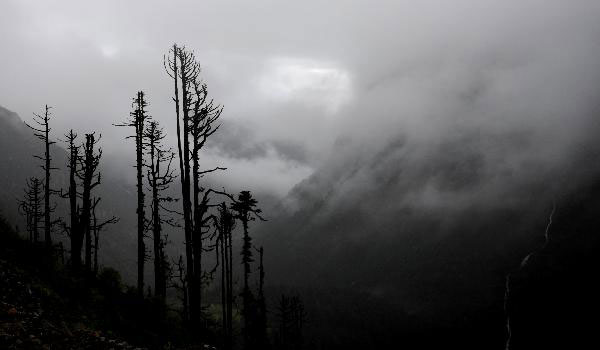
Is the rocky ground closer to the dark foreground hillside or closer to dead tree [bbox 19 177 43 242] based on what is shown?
the dark foreground hillside

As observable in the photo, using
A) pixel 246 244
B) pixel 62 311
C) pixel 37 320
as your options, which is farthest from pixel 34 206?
pixel 37 320

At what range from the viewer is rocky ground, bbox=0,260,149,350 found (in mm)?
8359

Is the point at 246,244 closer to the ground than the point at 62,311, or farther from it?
farther from it

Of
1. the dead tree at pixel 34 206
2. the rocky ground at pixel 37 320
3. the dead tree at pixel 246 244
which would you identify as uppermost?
the dead tree at pixel 34 206

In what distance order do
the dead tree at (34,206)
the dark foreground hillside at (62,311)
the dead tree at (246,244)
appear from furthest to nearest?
the dead tree at (34,206) < the dead tree at (246,244) < the dark foreground hillside at (62,311)

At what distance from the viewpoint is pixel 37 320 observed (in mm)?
9664

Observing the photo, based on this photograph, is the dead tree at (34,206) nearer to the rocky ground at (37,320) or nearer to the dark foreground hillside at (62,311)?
the dark foreground hillside at (62,311)

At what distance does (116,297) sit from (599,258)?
768 feet

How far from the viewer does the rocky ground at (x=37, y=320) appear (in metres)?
Answer: 8.36

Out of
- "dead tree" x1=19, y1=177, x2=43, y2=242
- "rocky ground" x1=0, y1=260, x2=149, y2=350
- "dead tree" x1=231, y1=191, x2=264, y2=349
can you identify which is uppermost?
"dead tree" x1=19, y1=177, x2=43, y2=242

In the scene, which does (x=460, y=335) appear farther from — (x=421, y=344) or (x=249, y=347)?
(x=249, y=347)

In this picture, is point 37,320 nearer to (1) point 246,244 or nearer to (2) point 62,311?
(2) point 62,311

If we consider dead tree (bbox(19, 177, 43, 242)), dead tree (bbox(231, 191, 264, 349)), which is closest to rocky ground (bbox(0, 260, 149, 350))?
dead tree (bbox(231, 191, 264, 349))

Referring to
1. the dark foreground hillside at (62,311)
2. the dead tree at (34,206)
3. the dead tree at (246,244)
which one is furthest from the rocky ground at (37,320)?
the dead tree at (34,206)
